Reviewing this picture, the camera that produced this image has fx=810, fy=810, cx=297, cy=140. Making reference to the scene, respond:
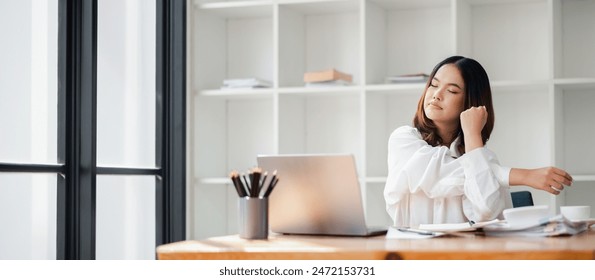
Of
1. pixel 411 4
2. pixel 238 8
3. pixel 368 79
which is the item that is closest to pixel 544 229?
pixel 368 79

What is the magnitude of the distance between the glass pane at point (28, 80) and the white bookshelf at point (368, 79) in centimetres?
116

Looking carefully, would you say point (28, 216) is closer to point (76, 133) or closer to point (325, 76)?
point (76, 133)

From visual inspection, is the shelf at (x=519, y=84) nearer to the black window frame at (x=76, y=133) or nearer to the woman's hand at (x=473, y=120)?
the woman's hand at (x=473, y=120)

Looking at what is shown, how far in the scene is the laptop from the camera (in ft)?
7.06

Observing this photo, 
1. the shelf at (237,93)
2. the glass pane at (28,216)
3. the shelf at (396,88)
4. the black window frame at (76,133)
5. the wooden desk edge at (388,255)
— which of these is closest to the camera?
the wooden desk edge at (388,255)

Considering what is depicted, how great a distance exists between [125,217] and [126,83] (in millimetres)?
647

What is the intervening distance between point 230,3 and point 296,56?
1.53 feet

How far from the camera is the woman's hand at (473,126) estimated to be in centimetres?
249

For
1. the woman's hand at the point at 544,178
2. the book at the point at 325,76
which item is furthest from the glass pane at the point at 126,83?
the woman's hand at the point at 544,178

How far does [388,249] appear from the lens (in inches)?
69.5

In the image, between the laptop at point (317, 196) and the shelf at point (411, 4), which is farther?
the shelf at point (411, 4)

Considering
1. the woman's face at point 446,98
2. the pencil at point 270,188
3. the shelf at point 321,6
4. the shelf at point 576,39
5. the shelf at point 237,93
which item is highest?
the shelf at point 321,6

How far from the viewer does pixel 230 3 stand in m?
4.35
